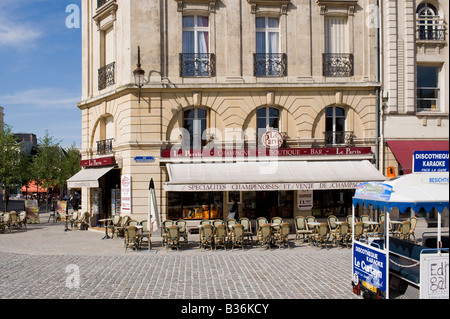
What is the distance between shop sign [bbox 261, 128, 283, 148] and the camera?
59.1 feet

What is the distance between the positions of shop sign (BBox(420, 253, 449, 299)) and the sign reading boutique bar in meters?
11.2

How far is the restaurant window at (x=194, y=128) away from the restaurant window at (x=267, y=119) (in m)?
2.48

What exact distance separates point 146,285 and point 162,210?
8.51 metres

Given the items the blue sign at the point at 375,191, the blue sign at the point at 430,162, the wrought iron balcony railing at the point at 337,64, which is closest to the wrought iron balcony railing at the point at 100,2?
the wrought iron balcony railing at the point at 337,64

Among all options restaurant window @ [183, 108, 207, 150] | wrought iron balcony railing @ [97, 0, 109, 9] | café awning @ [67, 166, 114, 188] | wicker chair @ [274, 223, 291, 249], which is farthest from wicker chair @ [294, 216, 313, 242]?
wrought iron balcony railing @ [97, 0, 109, 9]

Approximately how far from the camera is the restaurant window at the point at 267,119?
60.9 feet

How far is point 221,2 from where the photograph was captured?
18.2 metres

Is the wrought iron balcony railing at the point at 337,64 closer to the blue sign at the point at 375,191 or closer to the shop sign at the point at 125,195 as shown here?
the shop sign at the point at 125,195

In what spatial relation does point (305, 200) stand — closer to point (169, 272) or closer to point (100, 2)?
point (169, 272)

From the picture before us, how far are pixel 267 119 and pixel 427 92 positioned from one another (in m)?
7.38
